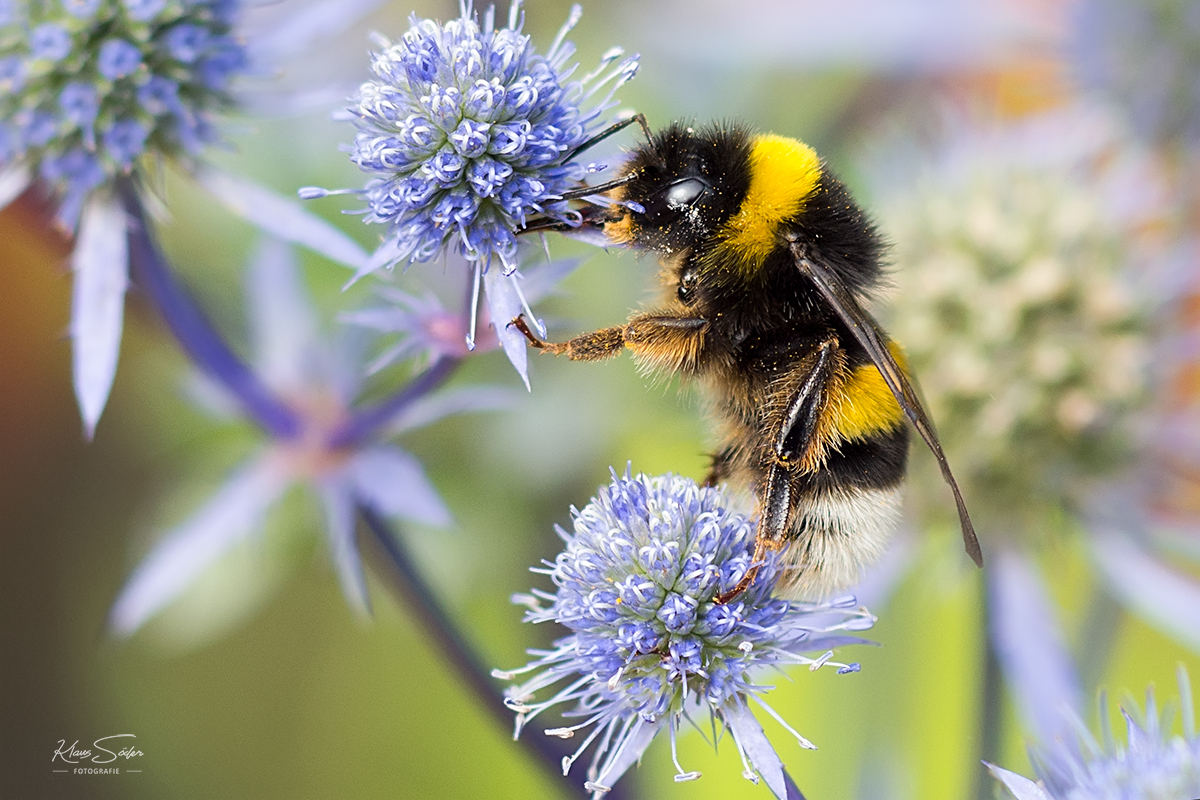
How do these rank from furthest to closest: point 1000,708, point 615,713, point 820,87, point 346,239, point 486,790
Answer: point 820,87, point 486,790, point 1000,708, point 346,239, point 615,713

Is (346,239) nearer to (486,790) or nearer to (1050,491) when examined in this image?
(486,790)

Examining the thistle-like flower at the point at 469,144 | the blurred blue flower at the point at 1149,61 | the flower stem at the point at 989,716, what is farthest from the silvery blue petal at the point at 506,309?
the blurred blue flower at the point at 1149,61

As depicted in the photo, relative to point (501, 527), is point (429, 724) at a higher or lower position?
lower

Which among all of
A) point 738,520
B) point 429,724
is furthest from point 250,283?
point 738,520

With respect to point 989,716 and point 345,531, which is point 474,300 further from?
point 989,716

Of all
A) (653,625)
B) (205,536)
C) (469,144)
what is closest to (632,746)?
(653,625)

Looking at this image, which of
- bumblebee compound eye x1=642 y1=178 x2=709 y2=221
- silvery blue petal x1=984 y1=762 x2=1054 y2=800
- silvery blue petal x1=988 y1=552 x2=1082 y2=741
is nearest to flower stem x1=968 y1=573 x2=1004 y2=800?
silvery blue petal x1=988 y1=552 x2=1082 y2=741
